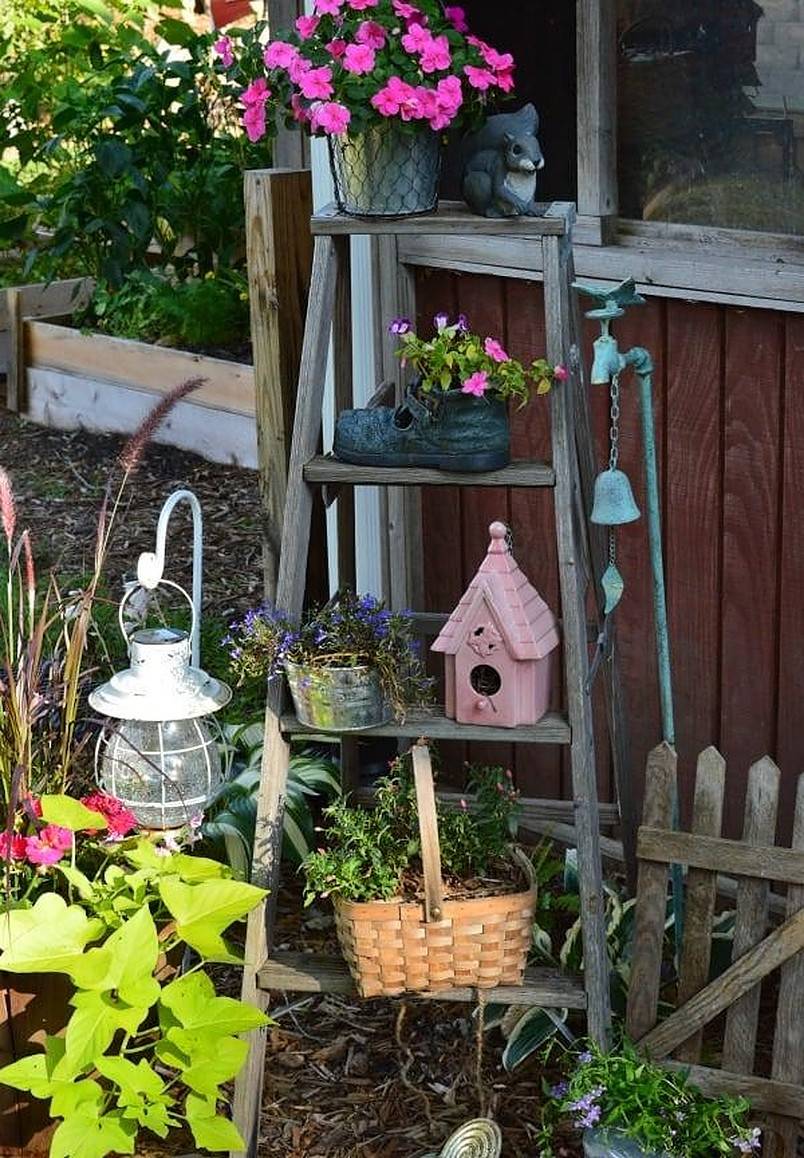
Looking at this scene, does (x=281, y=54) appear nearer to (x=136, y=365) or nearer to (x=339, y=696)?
(x=339, y=696)

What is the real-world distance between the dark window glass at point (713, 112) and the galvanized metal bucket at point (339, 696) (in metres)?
1.13

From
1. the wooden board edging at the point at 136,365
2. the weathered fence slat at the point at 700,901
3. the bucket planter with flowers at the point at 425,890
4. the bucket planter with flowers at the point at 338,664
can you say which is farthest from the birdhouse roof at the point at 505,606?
the wooden board edging at the point at 136,365

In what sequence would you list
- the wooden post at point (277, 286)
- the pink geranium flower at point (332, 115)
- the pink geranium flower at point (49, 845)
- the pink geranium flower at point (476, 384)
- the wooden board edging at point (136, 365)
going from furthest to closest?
1. the wooden board edging at point (136, 365)
2. the wooden post at point (277, 286)
3. the pink geranium flower at point (49, 845)
4. the pink geranium flower at point (476, 384)
5. the pink geranium flower at point (332, 115)

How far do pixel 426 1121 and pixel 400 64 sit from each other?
1844 millimetres

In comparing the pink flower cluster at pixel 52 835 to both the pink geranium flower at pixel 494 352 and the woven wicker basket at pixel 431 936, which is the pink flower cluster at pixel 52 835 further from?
the pink geranium flower at pixel 494 352

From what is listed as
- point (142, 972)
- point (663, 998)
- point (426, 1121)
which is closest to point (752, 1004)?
point (663, 998)

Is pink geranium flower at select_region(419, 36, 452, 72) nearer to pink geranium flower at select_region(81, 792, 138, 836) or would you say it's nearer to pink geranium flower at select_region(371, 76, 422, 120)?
Result: pink geranium flower at select_region(371, 76, 422, 120)

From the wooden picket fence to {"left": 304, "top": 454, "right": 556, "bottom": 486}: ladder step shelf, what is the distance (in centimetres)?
52

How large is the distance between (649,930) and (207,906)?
2.50ft

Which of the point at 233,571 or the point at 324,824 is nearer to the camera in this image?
the point at 324,824

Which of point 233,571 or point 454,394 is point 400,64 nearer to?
point 454,394

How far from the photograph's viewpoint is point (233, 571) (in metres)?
5.75

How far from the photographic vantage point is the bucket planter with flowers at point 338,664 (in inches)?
113

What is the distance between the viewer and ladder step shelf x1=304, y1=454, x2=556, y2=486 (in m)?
2.80
